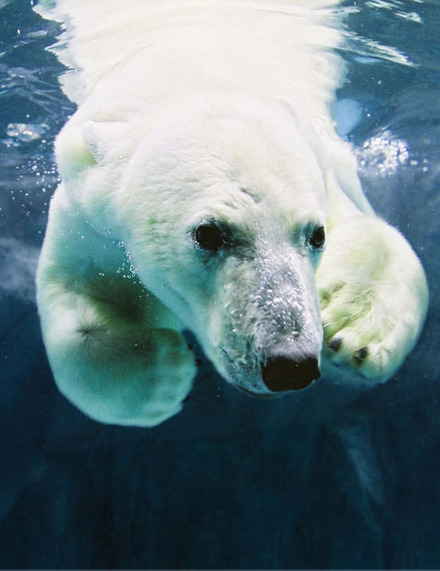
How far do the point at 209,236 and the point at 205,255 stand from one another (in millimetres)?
66

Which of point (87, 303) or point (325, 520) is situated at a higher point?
point (87, 303)

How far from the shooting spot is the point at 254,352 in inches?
62.9

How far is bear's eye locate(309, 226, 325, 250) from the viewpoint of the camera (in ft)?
6.03

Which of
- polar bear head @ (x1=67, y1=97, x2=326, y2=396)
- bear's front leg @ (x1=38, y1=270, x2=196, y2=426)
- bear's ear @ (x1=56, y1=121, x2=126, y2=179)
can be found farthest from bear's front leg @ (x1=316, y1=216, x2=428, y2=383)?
bear's ear @ (x1=56, y1=121, x2=126, y2=179)

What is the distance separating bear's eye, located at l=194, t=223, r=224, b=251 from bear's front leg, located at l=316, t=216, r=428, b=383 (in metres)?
0.65

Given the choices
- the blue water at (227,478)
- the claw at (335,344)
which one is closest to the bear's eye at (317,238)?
the claw at (335,344)

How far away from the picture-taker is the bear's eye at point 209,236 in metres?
1.77

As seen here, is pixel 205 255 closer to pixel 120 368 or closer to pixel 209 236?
pixel 209 236

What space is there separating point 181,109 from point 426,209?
2.06 meters

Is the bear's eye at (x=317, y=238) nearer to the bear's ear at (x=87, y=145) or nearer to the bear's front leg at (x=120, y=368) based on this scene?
the bear's front leg at (x=120, y=368)

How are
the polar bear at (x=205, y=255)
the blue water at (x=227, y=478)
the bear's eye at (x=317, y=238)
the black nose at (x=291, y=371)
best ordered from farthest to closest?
the blue water at (x=227, y=478)
the bear's eye at (x=317, y=238)
the polar bear at (x=205, y=255)
the black nose at (x=291, y=371)

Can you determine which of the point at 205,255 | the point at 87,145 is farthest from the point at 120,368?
the point at 87,145

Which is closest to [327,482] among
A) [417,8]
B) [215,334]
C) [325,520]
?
[325,520]

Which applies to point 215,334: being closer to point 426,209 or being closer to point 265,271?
point 265,271
